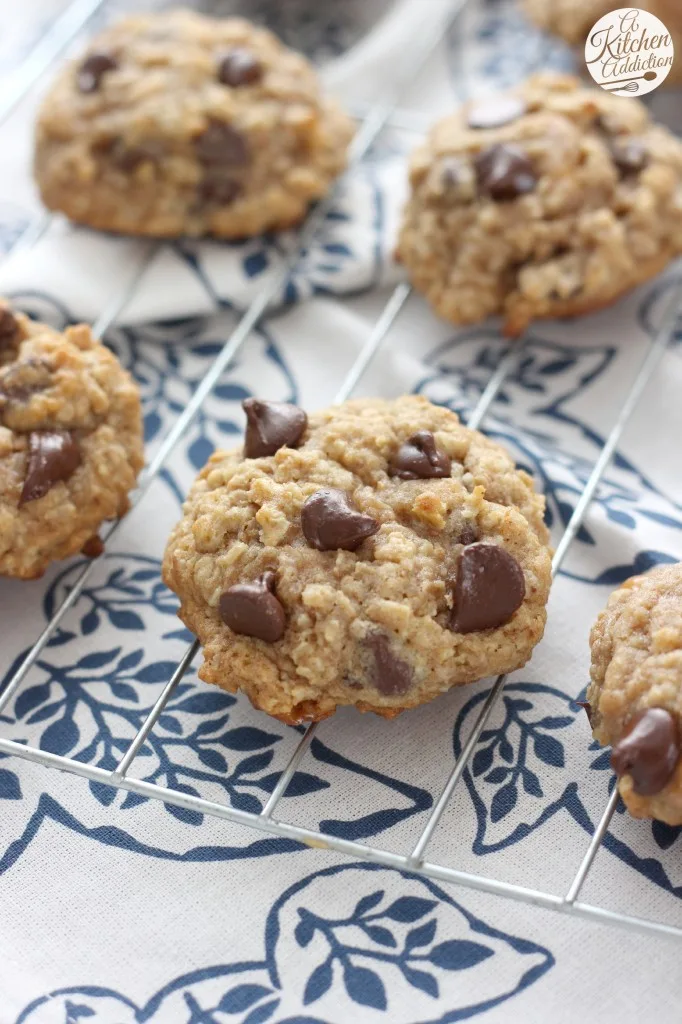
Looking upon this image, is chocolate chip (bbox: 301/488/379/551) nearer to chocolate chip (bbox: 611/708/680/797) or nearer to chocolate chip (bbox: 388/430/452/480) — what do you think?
chocolate chip (bbox: 388/430/452/480)

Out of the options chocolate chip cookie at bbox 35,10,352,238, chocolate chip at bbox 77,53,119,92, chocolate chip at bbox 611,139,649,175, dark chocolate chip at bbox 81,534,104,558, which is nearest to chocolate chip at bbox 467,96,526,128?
chocolate chip at bbox 611,139,649,175

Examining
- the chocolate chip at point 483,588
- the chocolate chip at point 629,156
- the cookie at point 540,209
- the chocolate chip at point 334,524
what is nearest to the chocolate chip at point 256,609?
the chocolate chip at point 334,524

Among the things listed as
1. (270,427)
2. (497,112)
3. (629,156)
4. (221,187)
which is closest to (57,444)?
(270,427)

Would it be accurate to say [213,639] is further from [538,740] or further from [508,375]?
[508,375]

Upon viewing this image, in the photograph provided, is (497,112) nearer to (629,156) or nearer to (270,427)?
(629,156)

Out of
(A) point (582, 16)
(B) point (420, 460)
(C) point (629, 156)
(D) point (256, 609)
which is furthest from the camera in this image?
(A) point (582, 16)

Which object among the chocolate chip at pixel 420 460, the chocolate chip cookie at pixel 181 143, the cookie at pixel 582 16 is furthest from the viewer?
the cookie at pixel 582 16

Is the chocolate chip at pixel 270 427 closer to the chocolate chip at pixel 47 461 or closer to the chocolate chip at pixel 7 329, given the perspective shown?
the chocolate chip at pixel 47 461

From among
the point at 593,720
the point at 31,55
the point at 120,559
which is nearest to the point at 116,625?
the point at 120,559
